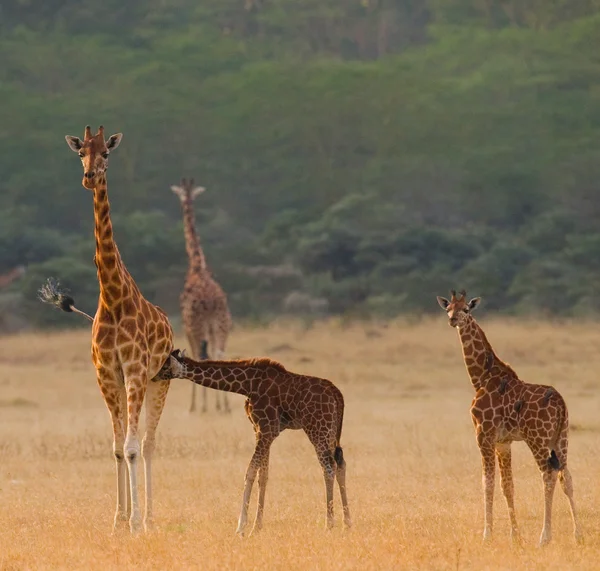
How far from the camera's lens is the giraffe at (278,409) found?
948 centimetres

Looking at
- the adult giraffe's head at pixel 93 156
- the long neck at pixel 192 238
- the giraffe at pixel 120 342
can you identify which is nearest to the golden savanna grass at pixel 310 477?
the giraffe at pixel 120 342

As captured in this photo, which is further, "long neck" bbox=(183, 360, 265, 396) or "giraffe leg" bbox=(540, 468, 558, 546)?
"long neck" bbox=(183, 360, 265, 396)

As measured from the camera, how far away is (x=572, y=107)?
4578 cm

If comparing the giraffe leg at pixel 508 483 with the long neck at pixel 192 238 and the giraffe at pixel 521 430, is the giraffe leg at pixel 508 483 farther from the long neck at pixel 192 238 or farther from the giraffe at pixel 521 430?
the long neck at pixel 192 238

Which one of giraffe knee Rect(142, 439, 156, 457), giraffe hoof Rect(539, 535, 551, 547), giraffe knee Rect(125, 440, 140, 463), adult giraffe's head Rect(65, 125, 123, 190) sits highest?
adult giraffe's head Rect(65, 125, 123, 190)

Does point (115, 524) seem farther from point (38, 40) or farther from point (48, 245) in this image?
point (38, 40)

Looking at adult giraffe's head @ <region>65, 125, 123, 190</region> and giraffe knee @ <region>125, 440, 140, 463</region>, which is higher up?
adult giraffe's head @ <region>65, 125, 123, 190</region>

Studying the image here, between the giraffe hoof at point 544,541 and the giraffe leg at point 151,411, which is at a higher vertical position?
the giraffe leg at point 151,411

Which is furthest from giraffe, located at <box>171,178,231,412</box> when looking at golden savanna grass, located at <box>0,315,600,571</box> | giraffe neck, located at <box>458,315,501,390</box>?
giraffe neck, located at <box>458,315,501,390</box>

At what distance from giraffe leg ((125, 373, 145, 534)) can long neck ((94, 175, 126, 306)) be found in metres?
0.61

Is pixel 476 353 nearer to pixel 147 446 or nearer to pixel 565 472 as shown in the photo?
pixel 565 472

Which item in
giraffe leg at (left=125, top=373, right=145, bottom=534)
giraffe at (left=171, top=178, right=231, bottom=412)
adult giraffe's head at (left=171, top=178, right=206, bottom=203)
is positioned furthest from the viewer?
adult giraffe's head at (left=171, top=178, right=206, bottom=203)

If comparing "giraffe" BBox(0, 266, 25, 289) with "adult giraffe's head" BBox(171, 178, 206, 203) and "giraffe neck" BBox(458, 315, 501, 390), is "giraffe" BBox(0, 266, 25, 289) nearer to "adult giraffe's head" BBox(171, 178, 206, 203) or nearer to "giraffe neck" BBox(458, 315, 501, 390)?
"adult giraffe's head" BBox(171, 178, 206, 203)

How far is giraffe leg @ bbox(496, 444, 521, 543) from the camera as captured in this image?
347 inches
